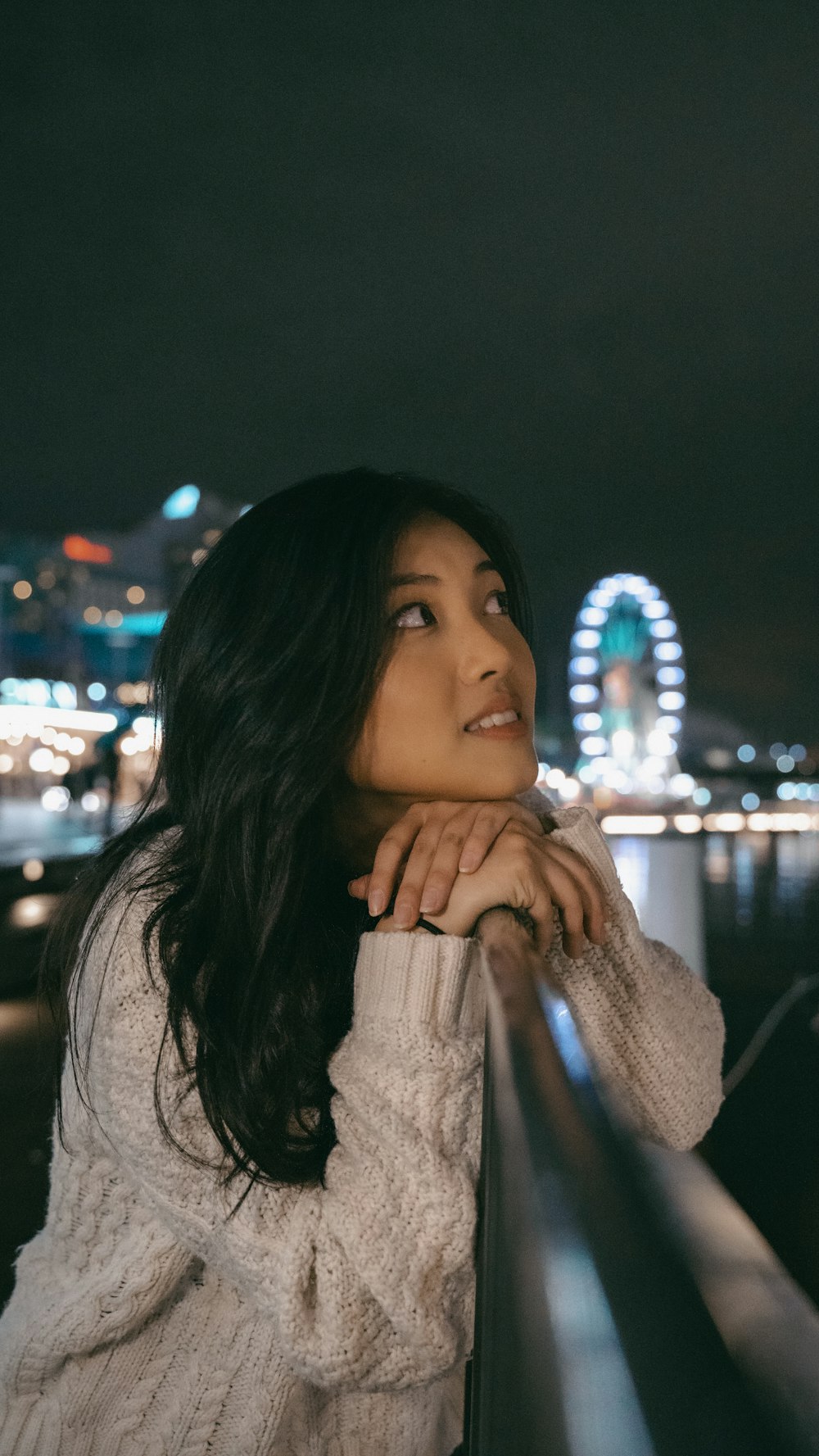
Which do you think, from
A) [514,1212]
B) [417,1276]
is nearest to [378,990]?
[417,1276]

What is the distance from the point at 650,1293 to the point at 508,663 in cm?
90

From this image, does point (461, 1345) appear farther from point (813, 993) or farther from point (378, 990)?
point (813, 993)

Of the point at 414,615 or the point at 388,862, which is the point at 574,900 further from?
the point at 414,615

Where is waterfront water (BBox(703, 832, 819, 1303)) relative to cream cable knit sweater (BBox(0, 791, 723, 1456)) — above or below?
below

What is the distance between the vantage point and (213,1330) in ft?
3.48

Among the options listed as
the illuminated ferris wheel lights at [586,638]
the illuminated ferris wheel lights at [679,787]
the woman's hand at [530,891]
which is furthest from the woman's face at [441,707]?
the illuminated ferris wheel lights at [679,787]

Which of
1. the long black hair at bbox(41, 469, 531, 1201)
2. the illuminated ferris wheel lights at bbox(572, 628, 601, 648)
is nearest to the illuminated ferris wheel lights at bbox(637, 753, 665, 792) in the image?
the illuminated ferris wheel lights at bbox(572, 628, 601, 648)

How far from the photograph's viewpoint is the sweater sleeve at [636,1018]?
1.21m

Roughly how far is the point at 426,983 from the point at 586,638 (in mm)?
29045

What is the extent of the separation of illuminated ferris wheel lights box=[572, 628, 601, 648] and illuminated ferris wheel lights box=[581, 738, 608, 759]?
2850mm

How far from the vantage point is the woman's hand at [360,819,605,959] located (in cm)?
97

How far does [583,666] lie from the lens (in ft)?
95.5

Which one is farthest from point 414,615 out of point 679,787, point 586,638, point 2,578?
point 2,578

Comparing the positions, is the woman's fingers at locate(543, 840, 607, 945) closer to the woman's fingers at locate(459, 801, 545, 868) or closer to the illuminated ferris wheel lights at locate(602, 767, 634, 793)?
the woman's fingers at locate(459, 801, 545, 868)
